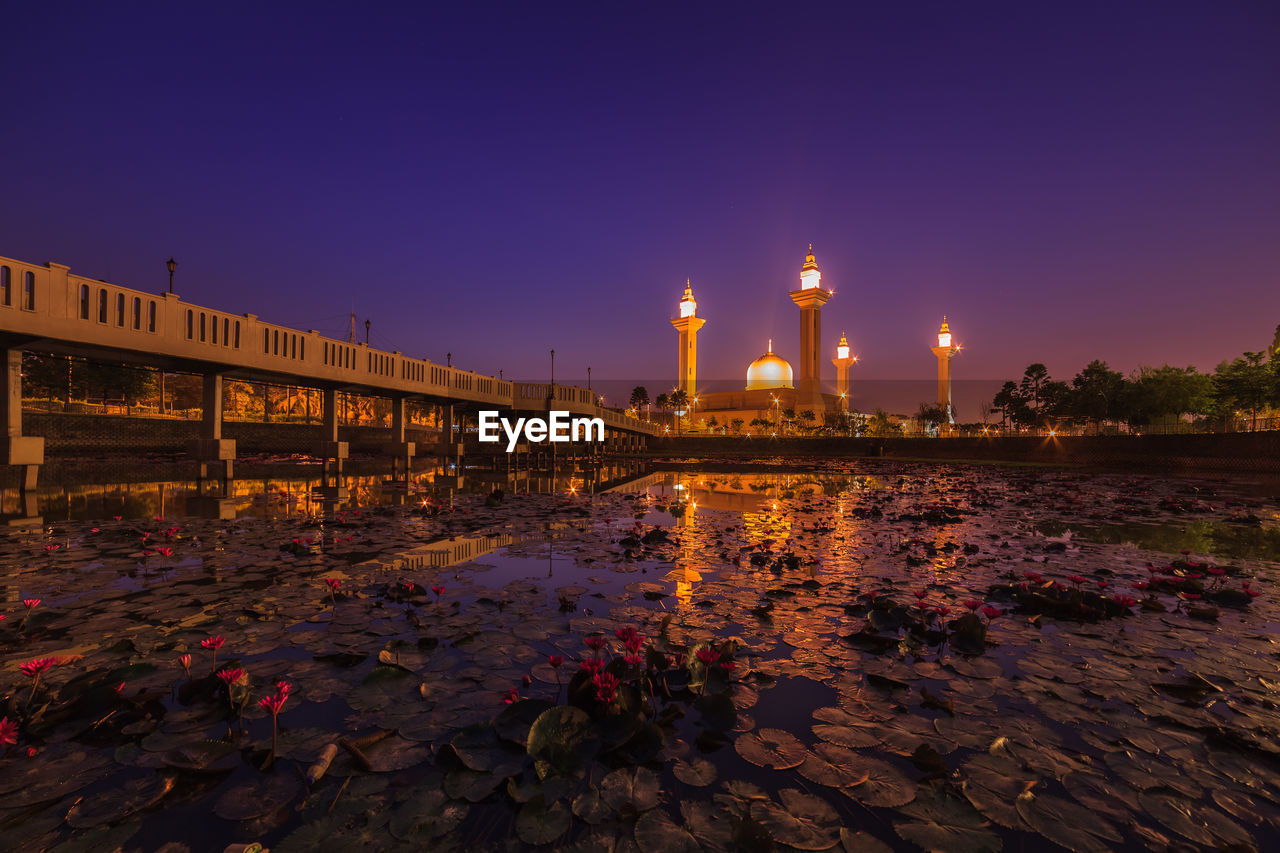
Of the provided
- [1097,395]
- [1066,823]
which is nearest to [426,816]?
[1066,823]


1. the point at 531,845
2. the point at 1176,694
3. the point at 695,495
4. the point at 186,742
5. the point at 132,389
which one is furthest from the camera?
the point at 132,389

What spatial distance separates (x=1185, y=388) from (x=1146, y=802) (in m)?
84.2

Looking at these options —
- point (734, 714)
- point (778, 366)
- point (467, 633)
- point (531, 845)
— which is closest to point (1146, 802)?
point (734, 714)

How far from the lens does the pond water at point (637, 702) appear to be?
2613mm

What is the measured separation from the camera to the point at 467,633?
5.02 meters

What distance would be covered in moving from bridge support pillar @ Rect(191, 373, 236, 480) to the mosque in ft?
337

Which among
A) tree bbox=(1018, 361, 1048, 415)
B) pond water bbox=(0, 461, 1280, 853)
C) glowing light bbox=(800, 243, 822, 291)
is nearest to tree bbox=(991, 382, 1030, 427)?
tree bbox=(1018, 361, 1048, 415)

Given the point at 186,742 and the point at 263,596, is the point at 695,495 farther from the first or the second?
the point at 186,742

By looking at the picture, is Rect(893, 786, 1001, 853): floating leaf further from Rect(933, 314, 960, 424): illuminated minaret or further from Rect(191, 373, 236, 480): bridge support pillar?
Rect(933, 314, 960, 424): illuminated minaret

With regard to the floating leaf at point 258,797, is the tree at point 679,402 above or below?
above

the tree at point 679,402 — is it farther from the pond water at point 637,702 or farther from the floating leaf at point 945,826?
the floating leaf at point 945,826

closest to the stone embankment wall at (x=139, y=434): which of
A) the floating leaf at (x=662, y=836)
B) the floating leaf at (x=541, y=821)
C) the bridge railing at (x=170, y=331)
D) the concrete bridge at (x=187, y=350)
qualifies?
the concrete bridge at (x=187, y=350)

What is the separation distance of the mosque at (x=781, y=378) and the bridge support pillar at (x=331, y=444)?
9738cm

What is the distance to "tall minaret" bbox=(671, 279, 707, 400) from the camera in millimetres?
143788
